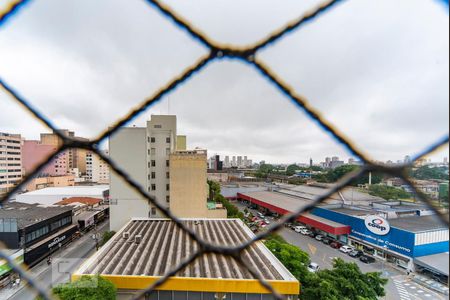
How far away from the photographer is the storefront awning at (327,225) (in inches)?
354

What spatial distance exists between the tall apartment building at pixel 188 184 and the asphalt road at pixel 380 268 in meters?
4.00

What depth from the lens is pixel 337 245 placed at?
29.6 ft

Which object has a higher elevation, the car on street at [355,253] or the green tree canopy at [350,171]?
the green tree canopy at [350,171]

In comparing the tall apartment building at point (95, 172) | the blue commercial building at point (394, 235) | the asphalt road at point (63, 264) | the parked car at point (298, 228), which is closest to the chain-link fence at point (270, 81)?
the asphalt road at point (63, 264)

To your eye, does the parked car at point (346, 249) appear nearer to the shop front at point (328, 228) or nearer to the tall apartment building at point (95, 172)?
the shop front at point (328, 228)

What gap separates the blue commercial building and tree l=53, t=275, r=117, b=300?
24.3 feet

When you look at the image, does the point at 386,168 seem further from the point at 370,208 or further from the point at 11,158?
the point at 11,158

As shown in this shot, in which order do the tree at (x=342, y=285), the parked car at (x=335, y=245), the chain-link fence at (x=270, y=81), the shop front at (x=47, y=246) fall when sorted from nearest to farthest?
the chain-link fence at (x=270, y=81) → the tree at (x=342, y=285) → the shop front at (x=47, y=246) → the parked car at (x=335, y=245)

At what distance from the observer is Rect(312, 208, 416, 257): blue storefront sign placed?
7.08m

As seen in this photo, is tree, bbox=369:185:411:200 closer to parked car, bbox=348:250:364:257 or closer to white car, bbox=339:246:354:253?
parked car, bbox=348:250:364:257

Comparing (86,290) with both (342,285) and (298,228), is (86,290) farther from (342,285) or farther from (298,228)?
(298,228)

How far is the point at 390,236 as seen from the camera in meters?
7.62

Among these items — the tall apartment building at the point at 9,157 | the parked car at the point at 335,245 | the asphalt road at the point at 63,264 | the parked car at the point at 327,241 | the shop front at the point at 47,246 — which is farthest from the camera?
the tall apartment building at the point at 9,157

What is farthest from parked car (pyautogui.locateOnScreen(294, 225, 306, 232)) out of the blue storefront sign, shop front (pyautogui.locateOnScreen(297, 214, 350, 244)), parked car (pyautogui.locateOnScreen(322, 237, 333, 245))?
the blue storefront sign
